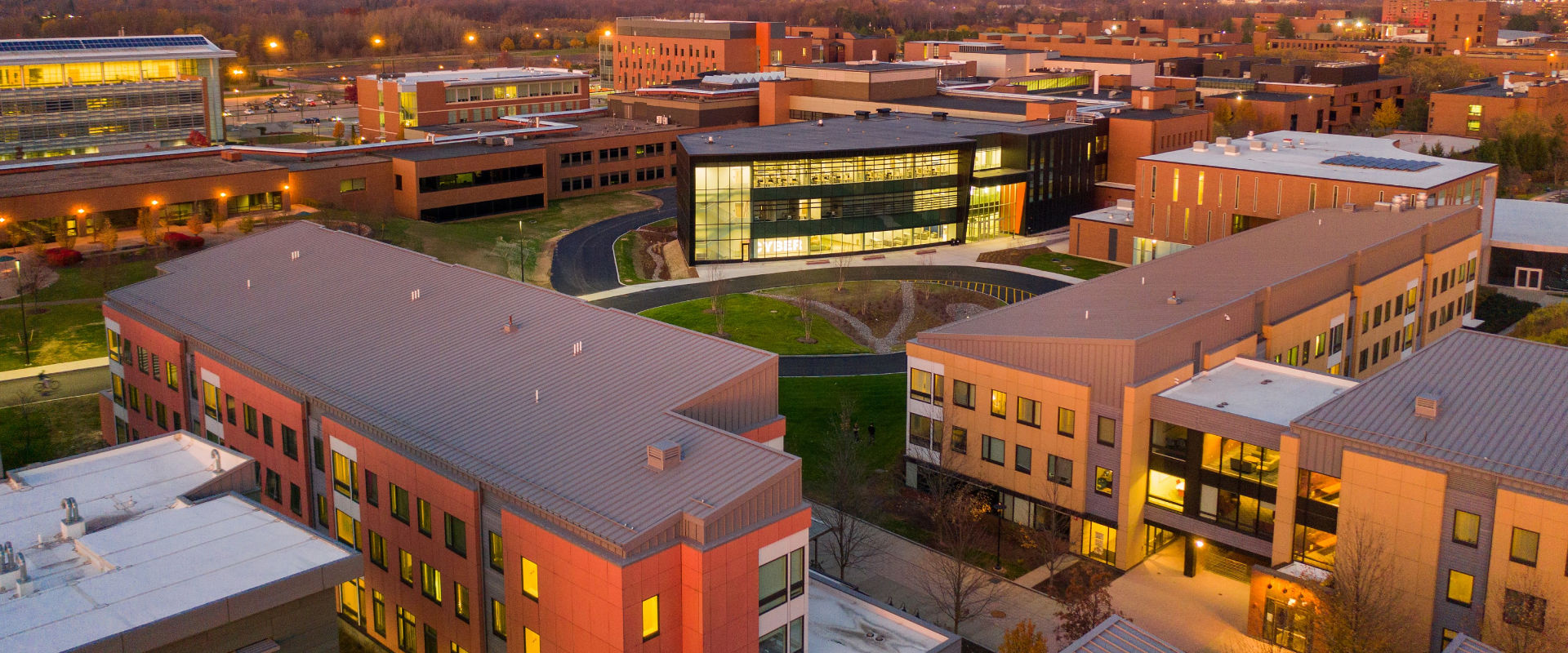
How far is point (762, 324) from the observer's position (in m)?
85.4

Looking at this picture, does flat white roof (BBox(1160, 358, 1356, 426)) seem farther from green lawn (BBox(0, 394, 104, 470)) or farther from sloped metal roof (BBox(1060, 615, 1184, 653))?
green lawn (BBox(0, 394, 104, 470))

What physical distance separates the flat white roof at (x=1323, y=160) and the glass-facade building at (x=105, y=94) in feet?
330

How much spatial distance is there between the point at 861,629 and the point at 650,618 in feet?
29.0

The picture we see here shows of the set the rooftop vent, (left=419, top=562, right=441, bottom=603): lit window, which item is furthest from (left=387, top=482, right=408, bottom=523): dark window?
the rooftop vent

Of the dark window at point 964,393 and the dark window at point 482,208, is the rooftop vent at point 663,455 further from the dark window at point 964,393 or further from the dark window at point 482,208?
the dark window at point 482,208

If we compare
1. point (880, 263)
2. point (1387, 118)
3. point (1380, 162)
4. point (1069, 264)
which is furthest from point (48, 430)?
point (1387, 118)

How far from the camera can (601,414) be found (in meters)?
40.9

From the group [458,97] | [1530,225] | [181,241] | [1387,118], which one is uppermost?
[458,97]

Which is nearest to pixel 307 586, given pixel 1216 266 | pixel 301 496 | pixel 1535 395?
pixel 301 496

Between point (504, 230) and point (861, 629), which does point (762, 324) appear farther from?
point (861, 629)

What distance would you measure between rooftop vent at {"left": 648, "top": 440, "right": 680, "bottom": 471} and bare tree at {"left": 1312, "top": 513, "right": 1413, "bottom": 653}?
823 inches

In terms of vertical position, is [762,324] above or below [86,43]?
below

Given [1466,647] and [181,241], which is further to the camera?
[181,241]

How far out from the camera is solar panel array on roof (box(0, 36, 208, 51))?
13200 cm
